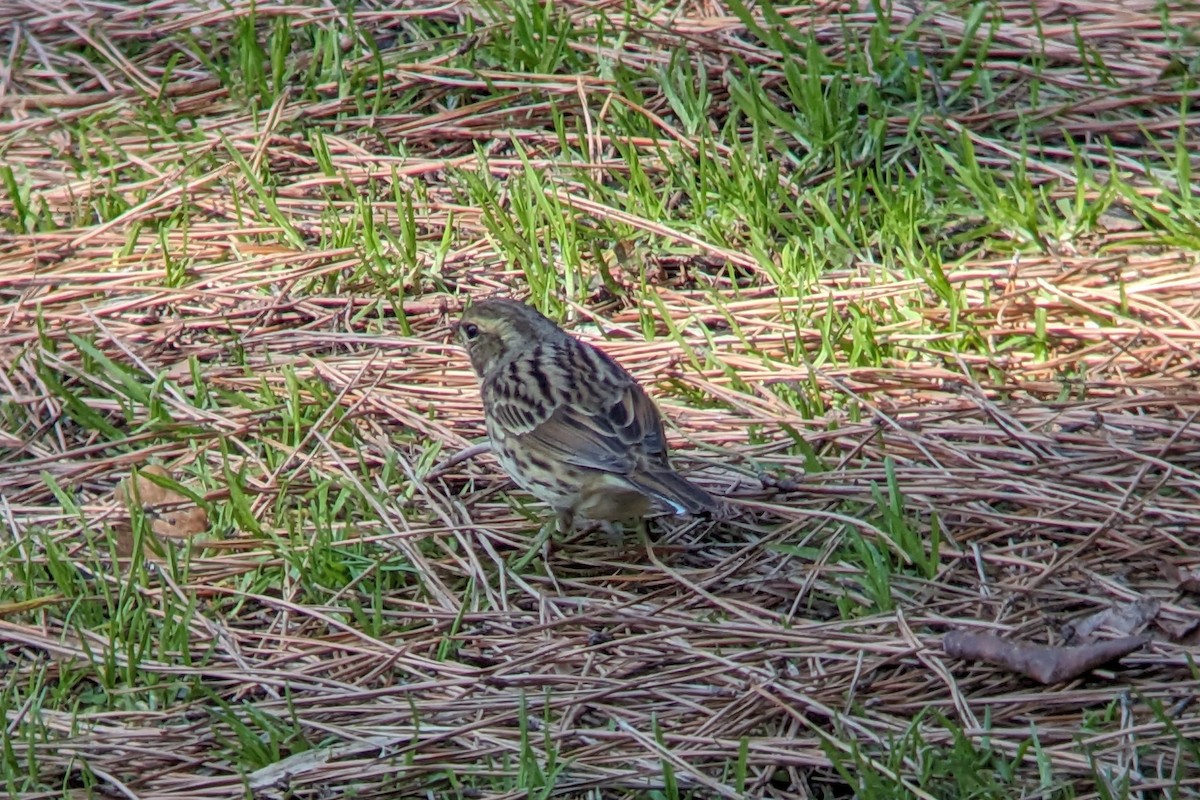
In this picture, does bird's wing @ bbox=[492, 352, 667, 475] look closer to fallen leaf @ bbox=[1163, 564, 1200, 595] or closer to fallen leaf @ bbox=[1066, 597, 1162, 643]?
fallen leaf @ bbox=[1066, 597, 1162, 643]

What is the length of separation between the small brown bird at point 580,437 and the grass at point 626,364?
8.8 inches

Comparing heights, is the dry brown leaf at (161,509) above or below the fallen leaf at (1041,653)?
below

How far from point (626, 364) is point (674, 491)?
1.49 meters

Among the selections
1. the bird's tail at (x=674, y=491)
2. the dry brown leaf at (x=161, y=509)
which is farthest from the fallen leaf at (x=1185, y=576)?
the dry brown leaf at (x=161, y=509)

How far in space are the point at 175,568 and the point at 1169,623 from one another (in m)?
2.99

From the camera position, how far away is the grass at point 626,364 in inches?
167

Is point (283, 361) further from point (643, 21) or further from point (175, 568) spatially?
point (643, 21)

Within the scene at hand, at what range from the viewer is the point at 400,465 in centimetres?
559

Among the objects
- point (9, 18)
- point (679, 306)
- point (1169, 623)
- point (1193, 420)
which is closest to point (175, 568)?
point (679, 306)

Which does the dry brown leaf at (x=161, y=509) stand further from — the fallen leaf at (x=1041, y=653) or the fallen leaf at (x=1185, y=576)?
the fallen leaf at (x=1185, y=576)

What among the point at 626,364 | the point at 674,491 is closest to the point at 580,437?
the point at 674,491

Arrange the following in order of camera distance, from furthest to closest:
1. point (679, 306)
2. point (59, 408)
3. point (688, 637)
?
1. point (679, 306)
2. point (59, 408)
3. point (688, 637)

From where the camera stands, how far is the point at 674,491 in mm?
4730

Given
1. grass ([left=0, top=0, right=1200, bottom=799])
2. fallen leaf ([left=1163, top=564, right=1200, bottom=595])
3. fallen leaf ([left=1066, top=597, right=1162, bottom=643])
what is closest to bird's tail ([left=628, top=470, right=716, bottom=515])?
grass ([left=0, top=0, right=1200, bottom=799])
